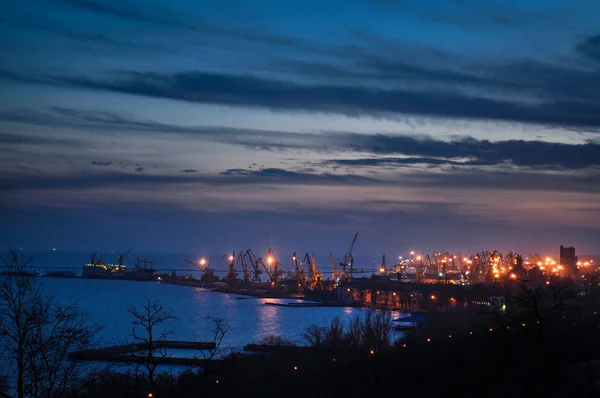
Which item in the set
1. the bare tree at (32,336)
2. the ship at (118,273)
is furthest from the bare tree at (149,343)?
the ship at (118,273)

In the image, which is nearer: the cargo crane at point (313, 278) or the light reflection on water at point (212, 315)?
the light reflection on water at point (212, 315)

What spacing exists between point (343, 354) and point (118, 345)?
8.50m

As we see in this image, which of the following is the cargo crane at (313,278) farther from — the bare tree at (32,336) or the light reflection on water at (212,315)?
the bare tree at (32,336)

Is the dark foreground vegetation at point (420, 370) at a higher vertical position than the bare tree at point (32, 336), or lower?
lower

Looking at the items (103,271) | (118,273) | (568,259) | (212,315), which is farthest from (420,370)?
(103,271)

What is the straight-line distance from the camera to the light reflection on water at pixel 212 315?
2352 cm

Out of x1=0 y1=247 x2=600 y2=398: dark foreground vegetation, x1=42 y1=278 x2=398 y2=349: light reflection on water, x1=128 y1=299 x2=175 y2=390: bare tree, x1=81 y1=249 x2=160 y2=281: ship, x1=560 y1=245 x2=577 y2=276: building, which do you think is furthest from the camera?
x1=81 y1=249 x2=160 y2=281: ship

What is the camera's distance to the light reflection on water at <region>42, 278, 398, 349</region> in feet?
77.2

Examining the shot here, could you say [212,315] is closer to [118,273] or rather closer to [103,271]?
[118,273]

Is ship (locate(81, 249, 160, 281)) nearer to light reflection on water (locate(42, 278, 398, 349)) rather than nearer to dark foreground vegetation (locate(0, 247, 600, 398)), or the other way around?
light reflection on water (locate(42, 278, 398, 349))

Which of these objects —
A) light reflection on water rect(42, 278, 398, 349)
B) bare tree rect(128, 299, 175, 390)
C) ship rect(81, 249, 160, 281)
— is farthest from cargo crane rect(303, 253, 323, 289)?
bare tree rect(128, 299, 175, 390)

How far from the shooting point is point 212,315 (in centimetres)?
3191

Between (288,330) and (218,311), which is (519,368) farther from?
(218,311)

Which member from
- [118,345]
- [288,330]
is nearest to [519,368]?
[118,345]
